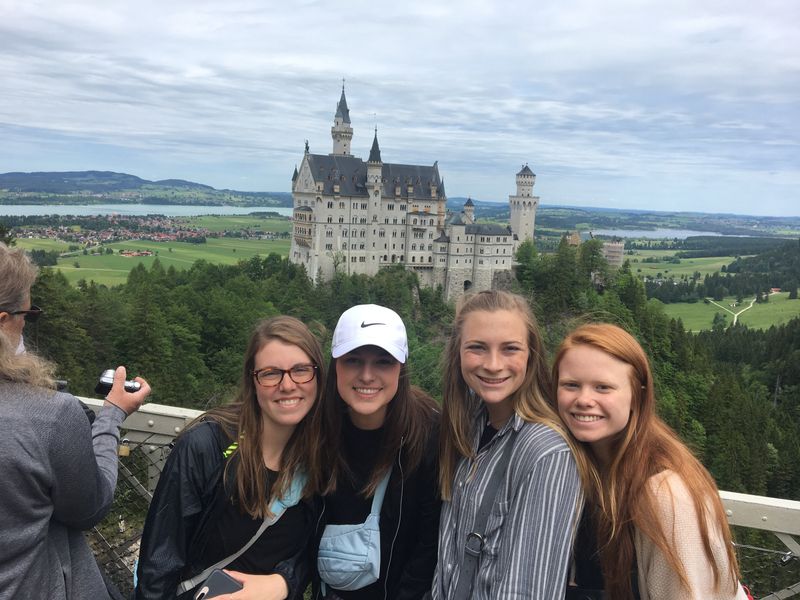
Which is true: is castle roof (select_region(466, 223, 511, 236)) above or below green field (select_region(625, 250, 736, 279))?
above

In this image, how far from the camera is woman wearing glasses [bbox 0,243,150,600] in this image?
269cm

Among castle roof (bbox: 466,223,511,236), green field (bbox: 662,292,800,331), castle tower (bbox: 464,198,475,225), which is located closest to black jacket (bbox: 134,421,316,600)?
castle roof (bbox: 466,223,511,236)

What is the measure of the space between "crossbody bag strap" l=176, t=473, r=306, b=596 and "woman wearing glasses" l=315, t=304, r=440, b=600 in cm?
16

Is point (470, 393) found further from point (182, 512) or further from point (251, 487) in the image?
point (182, 512)

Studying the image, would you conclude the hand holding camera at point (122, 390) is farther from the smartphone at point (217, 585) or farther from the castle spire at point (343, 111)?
the castle spire at point (343, 111)

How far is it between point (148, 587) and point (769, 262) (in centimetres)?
16550

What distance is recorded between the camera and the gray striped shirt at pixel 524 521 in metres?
2.86

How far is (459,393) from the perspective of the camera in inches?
141

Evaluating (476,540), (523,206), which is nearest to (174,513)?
(476,540)

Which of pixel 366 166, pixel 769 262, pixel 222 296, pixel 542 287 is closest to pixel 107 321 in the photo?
pixel 222 296

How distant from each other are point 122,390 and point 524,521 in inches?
92.8

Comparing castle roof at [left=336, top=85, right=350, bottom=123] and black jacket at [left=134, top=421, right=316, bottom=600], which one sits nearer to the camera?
black jacket at [left=134, top=421, right=316, bottom=600]

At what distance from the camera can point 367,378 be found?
343 cm

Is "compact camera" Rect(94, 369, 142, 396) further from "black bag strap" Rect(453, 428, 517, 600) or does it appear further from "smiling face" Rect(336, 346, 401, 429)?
"black bag strap" Rect(453, 428, 517, 600)
